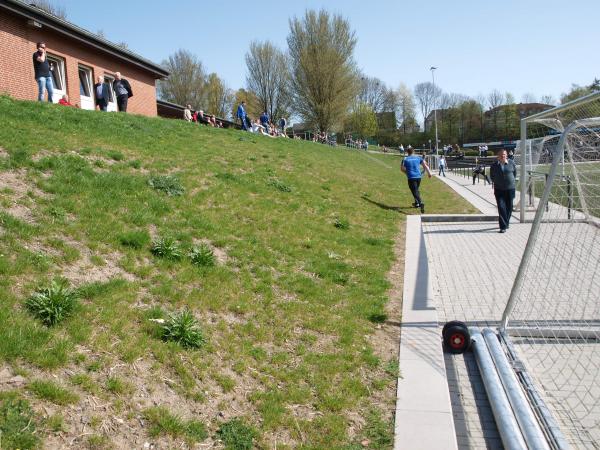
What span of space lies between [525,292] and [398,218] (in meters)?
5.77

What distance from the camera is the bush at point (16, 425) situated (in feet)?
8.87

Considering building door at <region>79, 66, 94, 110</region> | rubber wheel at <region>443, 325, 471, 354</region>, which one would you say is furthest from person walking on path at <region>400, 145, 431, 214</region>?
building door at <region>79, 66, 94, 110</region>

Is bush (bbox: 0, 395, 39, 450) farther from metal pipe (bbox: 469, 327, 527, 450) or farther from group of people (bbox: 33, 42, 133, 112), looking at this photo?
group of people (bbox: 33, 42, 133, 112)

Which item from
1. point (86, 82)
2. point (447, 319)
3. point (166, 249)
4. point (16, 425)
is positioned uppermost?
point (86, 82)

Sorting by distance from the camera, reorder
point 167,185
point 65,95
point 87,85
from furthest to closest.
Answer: point 87,85, point 65,95, point 167,185

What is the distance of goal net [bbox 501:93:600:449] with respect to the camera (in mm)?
4125

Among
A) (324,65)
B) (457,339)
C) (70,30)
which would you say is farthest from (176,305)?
(324,65)

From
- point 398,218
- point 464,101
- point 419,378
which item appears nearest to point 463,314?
point 419,378

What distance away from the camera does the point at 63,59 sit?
59.2 feet

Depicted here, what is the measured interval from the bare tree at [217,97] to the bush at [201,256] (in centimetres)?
6001

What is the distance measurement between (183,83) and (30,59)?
48162mm

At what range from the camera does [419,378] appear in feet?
14.3

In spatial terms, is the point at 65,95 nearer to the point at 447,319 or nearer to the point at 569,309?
the point at 447,319

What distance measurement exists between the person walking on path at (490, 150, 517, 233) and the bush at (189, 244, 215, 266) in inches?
328
